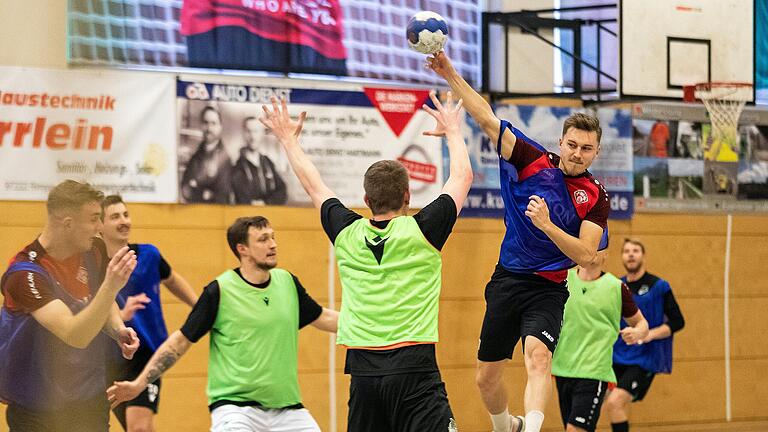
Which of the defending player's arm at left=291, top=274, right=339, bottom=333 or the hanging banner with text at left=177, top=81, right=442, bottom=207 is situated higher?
the hanging banner with text at left=177, top=81, right=442, bottom=207

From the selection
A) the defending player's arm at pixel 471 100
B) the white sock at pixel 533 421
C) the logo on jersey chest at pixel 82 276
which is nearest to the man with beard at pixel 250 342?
the logo on jersey chest at pixel 82 276

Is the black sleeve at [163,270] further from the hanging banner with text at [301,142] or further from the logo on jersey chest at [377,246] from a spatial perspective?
the logo on jersey chest at [377,246]

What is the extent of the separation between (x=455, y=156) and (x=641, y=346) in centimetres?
681

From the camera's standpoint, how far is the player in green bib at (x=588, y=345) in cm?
1048

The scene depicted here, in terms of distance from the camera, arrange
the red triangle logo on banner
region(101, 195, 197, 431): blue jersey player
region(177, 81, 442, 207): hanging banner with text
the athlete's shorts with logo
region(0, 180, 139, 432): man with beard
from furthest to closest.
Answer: the red triangle logo on banner, region(177, 81, 442, 207): hanging banner with text, region(101, 195, 197, 431): blue jersey player, the athlete's shorts with logo, region(0, 180, 139, 432): man with beard

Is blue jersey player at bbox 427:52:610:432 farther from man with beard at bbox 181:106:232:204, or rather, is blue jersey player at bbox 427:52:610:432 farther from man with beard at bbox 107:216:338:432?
man with beard at bbox 181:106:232:204

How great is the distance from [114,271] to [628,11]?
9623mm

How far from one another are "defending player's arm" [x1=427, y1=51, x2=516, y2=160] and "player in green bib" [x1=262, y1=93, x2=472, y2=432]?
132cm

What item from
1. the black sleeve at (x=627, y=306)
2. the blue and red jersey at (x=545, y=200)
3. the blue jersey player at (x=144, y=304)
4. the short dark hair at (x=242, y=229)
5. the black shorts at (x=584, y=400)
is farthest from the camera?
the black shorts at (x=584, y=400)

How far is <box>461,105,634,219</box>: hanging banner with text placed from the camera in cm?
1412

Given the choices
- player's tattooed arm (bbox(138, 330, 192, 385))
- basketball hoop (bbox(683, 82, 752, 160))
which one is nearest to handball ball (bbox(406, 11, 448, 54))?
player's tattooed arm (bbox(138, 330, 192, 385))

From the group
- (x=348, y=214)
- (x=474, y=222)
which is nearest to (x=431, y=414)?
(x=348, y=214)

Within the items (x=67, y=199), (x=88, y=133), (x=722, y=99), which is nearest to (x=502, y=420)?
(x=67, y=199)

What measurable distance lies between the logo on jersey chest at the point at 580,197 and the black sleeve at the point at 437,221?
5.81 feet
